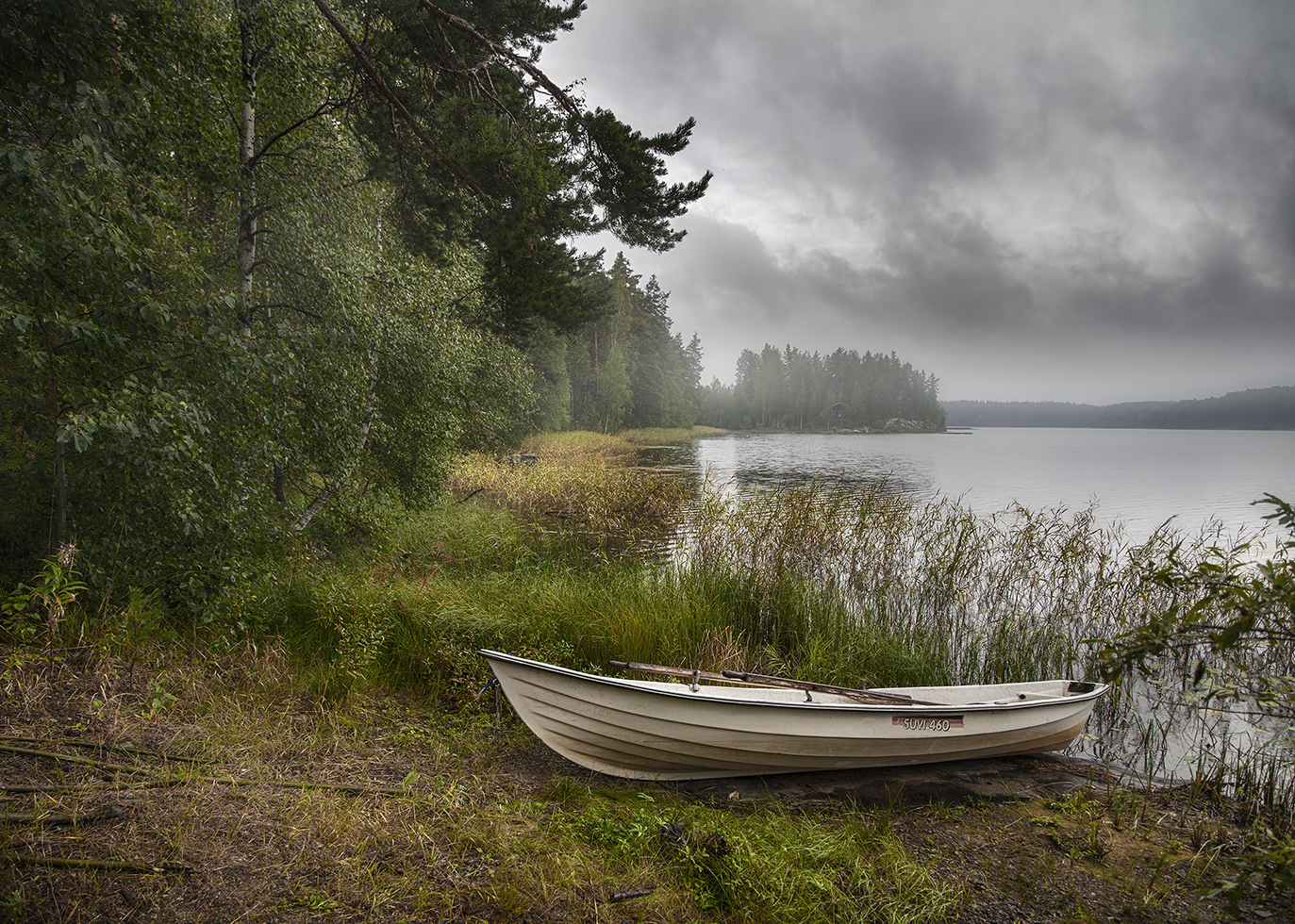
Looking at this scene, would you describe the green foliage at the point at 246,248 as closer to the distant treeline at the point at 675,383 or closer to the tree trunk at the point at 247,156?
the tree trunk at the point at 247,156

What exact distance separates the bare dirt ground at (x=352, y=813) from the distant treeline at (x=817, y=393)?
96873mm

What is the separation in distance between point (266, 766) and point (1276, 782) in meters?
8.01

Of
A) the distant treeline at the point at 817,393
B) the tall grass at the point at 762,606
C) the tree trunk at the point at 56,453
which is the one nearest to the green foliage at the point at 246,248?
the tree trunk at the point at 56,453

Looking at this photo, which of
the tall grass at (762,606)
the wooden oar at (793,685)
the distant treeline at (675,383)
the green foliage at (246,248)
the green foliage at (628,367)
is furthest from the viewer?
the green foliage at (628,367)

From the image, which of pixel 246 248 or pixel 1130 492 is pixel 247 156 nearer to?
pixel 246 248

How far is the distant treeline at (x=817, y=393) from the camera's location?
103625 millimetres

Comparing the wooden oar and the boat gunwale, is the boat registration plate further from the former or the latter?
the wooden oar

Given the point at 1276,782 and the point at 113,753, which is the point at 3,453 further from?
the point at 1276,782

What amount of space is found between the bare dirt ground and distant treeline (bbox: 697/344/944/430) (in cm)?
9687

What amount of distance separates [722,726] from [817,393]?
10657 cm

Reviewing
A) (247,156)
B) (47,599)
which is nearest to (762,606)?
(47,599)

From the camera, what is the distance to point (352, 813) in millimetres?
3342

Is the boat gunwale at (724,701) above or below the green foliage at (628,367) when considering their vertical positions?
below

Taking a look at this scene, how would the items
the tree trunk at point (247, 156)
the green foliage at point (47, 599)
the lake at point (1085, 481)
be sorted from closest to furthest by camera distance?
the green foliage at point (47, 599) < the tree trunk at point (247, 156) < the lake at point (1085, 481)
